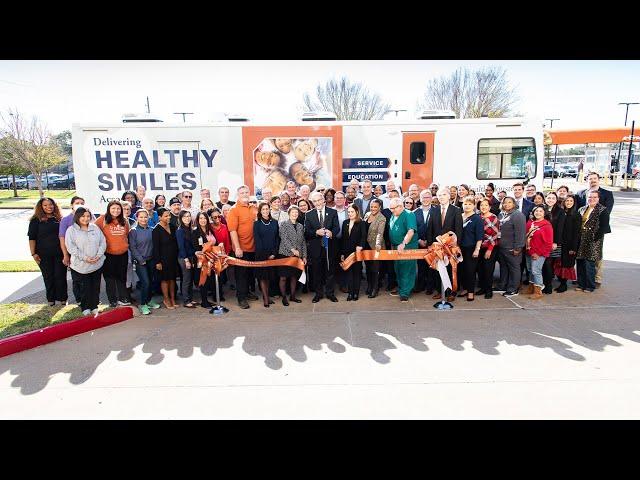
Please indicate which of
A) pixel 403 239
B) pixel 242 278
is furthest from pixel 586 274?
pixel 242 278

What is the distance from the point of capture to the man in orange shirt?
6.36 meters

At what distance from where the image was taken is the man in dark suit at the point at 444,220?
247 inches

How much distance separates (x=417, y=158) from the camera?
9070mm

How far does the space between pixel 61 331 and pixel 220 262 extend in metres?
2.33

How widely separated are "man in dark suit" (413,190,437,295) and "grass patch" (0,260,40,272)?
8509 millimetres

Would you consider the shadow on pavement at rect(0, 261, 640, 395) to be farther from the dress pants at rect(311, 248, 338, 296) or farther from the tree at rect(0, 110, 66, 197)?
the tree at rect(0, 110, 66, 197)

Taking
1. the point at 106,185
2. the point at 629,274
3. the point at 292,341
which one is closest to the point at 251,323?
the point at 292,341

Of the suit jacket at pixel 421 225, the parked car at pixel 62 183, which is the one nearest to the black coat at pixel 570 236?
the suit jacket at pixel 421 225

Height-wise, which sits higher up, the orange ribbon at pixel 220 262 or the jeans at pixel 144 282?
the orange ribbon at pixel 220 262

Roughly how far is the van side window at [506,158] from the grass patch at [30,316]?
28.2 feet

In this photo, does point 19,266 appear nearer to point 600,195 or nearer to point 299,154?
point 299,154

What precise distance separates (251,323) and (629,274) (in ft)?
25.3

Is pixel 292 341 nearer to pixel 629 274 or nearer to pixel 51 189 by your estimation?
pixel 629 274

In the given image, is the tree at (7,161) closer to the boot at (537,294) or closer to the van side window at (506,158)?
the van side window at (506,158)
